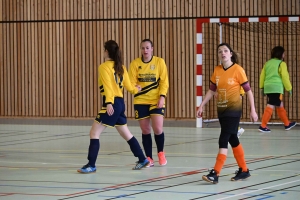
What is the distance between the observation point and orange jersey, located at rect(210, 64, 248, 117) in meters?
7.15

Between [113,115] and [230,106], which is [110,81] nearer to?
[113,115]

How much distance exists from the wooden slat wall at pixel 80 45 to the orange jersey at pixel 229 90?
9.22 meters

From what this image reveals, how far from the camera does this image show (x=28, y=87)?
58.8 feet

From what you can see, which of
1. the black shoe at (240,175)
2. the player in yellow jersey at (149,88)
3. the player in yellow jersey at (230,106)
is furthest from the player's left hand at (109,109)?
the black shoe at (240,175)

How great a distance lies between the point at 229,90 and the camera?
723cm

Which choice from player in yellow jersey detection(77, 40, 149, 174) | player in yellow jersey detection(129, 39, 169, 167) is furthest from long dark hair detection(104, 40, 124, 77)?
player in yellow jersey detection(129, 39, 169, 167)

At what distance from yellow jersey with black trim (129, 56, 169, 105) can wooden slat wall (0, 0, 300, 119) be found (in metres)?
7.91

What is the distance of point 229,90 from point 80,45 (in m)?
10.7

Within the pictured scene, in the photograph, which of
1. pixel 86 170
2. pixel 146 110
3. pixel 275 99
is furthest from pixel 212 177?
pixel 275 99

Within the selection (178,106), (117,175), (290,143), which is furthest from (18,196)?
(178,106)

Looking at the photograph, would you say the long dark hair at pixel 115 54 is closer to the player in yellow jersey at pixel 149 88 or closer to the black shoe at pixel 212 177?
the player in yellow jersey at pixel 149 88

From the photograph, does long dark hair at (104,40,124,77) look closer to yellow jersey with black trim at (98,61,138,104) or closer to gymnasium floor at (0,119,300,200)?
yellow jersey with black trim at (98,61,138,104)

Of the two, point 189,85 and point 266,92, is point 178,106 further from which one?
point 266,92

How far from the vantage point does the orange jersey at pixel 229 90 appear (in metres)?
7.15
